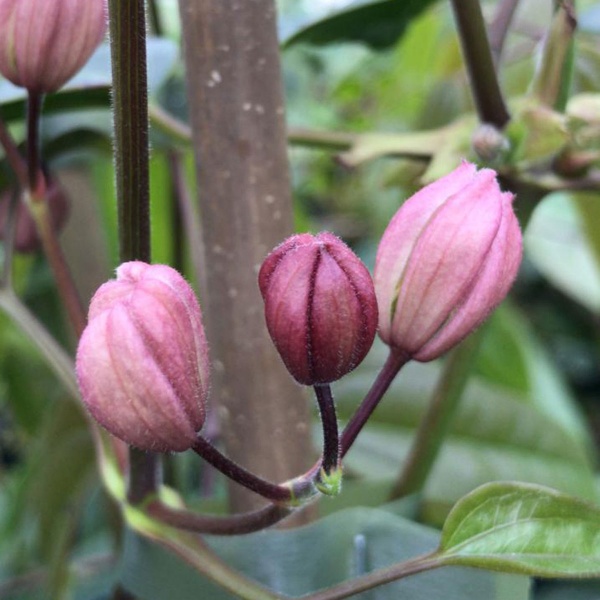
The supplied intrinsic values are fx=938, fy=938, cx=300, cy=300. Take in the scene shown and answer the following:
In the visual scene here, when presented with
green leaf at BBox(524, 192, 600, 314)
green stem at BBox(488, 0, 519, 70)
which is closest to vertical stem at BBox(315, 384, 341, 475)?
green stem at BBox(488, 0, 519, 70)

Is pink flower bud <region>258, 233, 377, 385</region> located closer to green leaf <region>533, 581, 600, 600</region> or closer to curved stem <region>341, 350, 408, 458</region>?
curved stem <region>341, 350, 408, 458</region>

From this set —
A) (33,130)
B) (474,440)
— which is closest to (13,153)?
(33,130)

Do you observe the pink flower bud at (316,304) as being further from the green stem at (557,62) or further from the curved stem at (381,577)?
the green stem at (557,62)

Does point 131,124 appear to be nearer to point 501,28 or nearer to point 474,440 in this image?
point 501,28

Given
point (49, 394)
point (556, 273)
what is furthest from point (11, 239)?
point (556, 273)

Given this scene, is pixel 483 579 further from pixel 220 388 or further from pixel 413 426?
pixel 413 426
